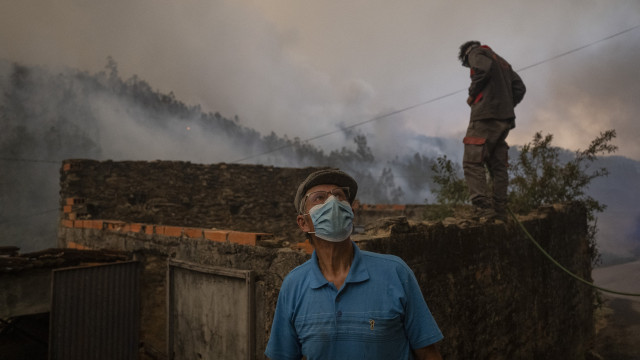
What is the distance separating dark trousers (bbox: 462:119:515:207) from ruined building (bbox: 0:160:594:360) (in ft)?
1.75

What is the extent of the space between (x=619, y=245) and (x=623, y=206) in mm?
8236

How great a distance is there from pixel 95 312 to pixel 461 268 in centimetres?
489

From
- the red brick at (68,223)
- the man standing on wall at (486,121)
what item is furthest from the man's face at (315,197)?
the red brick at (68,223)

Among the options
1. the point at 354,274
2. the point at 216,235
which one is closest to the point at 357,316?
the point at 354,274

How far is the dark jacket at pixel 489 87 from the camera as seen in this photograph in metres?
5.19

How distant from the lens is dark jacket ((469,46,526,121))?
5.19 metres

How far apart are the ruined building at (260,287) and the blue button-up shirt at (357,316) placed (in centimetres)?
137

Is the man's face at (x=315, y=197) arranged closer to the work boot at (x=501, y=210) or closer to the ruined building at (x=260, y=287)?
the ruined building at (x=260, y=287)

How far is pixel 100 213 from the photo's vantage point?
385 inches

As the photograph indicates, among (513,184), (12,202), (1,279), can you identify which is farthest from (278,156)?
(1,279)

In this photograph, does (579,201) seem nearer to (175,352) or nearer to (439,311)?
(439,311)

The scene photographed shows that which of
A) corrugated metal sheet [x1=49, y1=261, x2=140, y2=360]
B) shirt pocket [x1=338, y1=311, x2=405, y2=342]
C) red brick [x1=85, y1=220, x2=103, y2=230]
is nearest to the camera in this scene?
shirt pocket [x1=338, y1=311, x2=405, y2=342]

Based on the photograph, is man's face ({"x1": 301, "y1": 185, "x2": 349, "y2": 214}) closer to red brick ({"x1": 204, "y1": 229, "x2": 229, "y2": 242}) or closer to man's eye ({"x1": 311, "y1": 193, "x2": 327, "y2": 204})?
man's eye ({"x1": 311, "y1": 193, "x2": 327, "y2": 204})

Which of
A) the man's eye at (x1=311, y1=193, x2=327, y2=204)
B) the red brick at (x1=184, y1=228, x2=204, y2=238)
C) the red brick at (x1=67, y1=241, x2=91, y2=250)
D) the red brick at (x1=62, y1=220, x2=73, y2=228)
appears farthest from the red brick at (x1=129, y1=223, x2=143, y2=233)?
the man's eye at (x1=311, y1=193, x2=327, y2=204)
